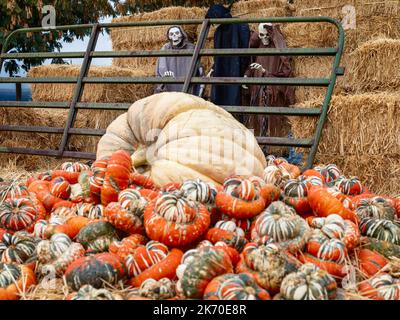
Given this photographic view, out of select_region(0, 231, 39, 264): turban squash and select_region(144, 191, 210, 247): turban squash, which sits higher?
select_region(144, 191, 210, 247): turban squash

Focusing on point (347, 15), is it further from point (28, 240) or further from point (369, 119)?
point (28, 240)

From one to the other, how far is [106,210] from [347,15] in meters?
7.59

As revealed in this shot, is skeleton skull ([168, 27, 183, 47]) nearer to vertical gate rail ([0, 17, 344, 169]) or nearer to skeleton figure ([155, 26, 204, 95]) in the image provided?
skeleton figure ([155, 26, 204, 95])

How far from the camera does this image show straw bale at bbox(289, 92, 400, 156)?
4977 millimetres

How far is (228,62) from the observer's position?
779cm

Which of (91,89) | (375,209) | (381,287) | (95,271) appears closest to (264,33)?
(91,89)

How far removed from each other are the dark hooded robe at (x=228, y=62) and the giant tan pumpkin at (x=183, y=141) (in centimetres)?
464

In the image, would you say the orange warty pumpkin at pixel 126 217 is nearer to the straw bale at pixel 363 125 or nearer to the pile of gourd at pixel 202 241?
the pile of gourd at pixel 202 241

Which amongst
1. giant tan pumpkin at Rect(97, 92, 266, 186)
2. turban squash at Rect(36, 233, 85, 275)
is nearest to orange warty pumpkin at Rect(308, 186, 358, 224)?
giant tan pumpkin at Rect(97, 92, 266, 186)

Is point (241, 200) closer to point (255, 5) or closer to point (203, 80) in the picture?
point (203, 80)

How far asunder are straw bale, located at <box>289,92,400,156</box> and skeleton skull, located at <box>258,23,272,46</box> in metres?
3.17

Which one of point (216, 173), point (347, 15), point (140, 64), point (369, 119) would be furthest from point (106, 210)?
point (140, 64)

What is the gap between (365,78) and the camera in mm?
7035
